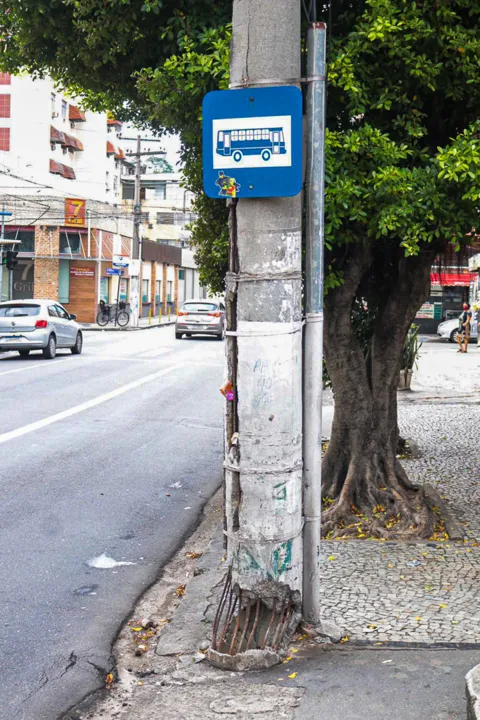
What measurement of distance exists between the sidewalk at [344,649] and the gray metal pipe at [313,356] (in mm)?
401

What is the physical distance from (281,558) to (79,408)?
1055 centimetres

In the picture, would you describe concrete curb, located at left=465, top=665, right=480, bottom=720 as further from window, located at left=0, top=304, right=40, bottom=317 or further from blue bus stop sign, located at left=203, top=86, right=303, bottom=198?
window, located at left=0, top=304, right=40, bottom=317

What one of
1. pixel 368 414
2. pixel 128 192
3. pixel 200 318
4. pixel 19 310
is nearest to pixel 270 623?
pixel 368 414

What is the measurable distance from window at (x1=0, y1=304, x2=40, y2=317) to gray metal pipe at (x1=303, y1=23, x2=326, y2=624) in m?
20.5

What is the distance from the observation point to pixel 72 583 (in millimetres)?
6293

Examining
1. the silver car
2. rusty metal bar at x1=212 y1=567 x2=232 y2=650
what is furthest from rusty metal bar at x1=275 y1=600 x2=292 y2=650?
the silver car

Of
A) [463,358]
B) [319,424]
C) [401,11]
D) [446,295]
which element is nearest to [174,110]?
[401,11]

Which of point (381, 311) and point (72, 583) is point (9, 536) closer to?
point (72, 583)

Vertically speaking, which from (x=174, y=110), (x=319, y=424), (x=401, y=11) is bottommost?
(x=319, y=424)

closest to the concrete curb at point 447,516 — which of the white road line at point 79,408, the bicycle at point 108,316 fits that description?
the white road line at point 79,408

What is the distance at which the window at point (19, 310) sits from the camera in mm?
24469

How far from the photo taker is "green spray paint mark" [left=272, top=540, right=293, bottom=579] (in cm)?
474

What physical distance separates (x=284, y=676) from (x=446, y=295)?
4042cm

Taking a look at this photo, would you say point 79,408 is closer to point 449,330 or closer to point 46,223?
point 449,330
